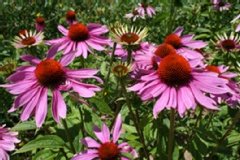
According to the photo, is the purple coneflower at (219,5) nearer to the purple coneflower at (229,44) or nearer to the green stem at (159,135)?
the purple coneflower at (229,44)

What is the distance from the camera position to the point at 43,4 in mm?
3957

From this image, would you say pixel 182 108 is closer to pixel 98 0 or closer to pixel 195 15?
pixel 195 15

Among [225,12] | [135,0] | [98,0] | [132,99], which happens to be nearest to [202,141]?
[132,99]

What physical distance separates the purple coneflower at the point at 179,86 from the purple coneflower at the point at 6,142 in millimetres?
445

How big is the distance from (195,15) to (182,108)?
255 cm

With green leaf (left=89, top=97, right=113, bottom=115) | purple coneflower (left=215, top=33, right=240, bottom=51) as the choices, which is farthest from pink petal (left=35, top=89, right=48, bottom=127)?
purple coneflower (left=215, top=33, right=240, bottom=51)

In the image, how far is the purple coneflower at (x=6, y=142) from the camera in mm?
1250

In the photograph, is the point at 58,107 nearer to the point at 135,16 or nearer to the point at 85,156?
Answer: the point at 85,156

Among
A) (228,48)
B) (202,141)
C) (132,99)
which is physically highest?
(228,48)

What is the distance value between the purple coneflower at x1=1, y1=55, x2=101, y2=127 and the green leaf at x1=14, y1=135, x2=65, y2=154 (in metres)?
0.16

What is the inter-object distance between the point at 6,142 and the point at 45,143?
127 mm

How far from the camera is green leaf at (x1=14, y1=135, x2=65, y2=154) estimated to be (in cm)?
127

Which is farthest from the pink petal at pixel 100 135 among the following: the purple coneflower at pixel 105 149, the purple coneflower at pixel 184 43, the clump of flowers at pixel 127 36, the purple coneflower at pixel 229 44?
the purple coneflower at pixel 229 44

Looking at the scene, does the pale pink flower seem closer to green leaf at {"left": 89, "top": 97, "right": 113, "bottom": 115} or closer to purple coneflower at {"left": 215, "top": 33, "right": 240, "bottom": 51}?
purple coneflower at {"left": 215, "top": 33, "right": 240, "bottom": 51}
